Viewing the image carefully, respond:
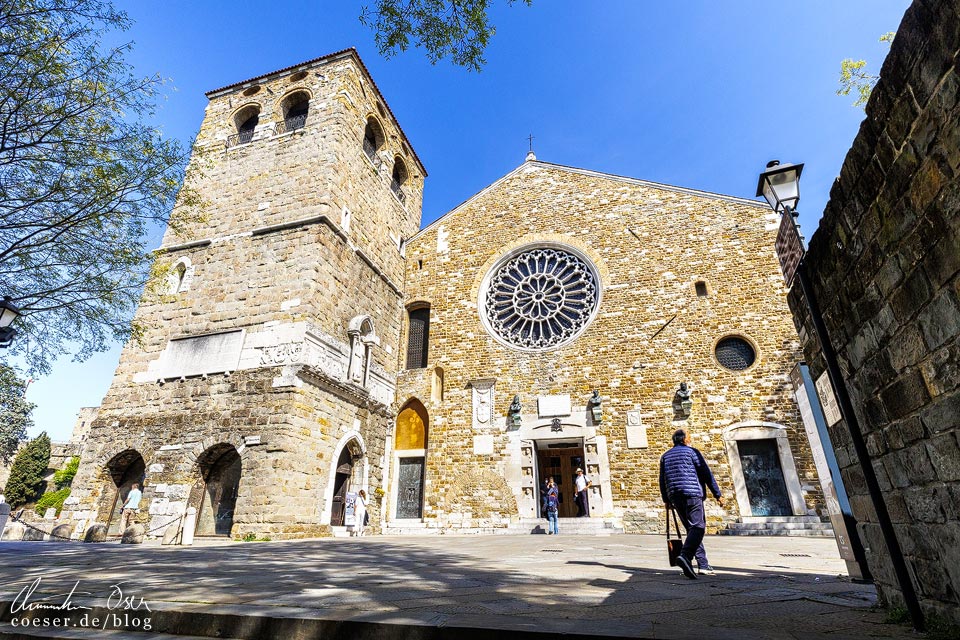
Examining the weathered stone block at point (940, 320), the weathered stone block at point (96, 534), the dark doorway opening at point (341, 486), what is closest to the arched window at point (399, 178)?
the dark doorway opening at point (341, 486)

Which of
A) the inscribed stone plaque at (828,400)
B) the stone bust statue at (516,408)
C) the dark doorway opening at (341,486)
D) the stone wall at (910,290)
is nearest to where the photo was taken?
the stone wall at (910,290)

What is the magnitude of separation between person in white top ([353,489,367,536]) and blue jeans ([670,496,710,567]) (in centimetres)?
846

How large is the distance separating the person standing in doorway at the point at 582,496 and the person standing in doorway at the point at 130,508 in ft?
30.5

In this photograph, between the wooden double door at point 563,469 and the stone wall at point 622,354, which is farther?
the wooden double door at point 563,469

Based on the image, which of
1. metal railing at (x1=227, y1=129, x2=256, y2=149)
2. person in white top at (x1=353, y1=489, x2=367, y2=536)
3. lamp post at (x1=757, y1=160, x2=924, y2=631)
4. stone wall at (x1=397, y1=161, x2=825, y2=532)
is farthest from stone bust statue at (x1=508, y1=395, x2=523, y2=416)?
metal railing at (x1=227, y1=129, x2=256, y2=149)

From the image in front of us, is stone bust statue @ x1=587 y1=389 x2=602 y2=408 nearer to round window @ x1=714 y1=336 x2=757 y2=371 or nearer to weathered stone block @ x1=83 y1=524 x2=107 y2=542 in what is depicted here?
round window @ x1=714 y1=336 x2=757 y2=371

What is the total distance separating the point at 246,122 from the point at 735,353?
15.6 meters

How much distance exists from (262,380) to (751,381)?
35.8 ft

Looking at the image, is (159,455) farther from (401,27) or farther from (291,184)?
(401,27)

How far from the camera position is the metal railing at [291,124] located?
45.0 feet

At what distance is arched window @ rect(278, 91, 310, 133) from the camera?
1393cm

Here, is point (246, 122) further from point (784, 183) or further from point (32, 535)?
point (784, 183)

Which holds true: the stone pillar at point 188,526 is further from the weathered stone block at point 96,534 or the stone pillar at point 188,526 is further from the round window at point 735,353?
the round window at point 735,353

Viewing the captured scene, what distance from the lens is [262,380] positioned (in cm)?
977
